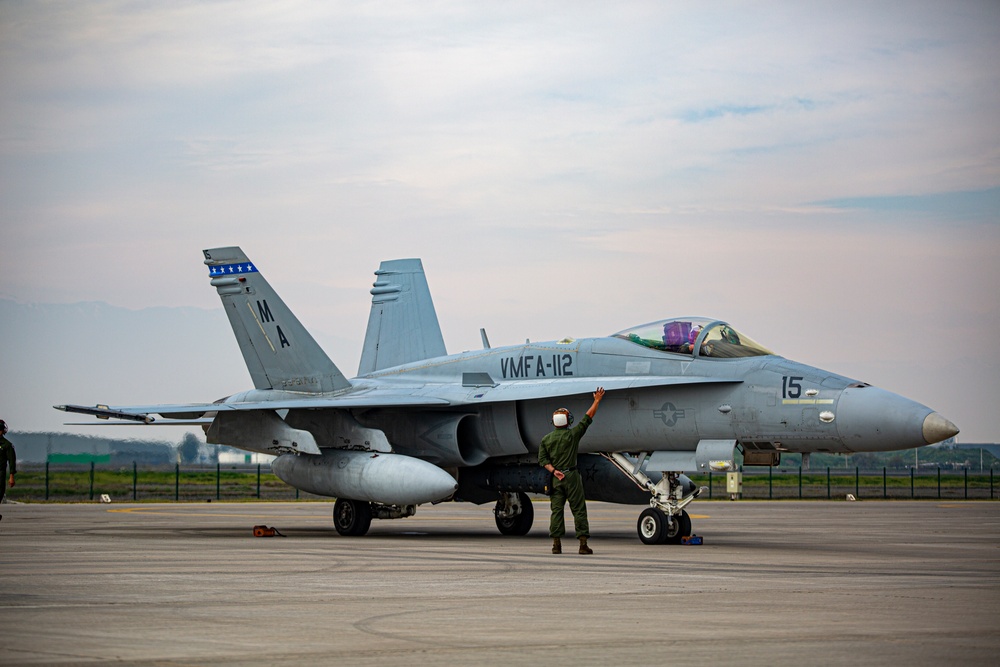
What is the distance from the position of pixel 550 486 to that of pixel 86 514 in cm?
1344

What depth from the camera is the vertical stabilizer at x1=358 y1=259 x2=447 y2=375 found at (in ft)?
74.5

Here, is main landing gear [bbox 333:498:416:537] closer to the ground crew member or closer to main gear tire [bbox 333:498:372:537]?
main gear tire [bbox 333:498:372:537]

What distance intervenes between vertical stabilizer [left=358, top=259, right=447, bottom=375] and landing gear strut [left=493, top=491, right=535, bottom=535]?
15.7 ft

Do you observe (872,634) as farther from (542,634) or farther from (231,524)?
(231,524)

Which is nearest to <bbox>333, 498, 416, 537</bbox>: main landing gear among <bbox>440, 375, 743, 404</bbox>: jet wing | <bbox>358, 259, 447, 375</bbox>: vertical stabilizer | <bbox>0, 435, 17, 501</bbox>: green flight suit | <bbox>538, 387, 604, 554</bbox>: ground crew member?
<bbox>440, 375, 743, 404</bbox>: jet wing

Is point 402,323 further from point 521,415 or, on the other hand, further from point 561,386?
point 561,386

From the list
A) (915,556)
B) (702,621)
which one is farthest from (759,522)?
(702,621)

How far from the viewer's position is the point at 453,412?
17.6m

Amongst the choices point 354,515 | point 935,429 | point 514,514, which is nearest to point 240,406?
point 354,515

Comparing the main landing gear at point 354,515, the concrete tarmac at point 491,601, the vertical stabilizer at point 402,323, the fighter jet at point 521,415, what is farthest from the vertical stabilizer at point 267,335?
the concrete tarmac at point 491,601

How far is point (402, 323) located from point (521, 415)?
6.34m

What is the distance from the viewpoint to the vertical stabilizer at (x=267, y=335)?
19.5 m

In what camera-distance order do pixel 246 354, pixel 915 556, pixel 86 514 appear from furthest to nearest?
pixel 86 514 < pixel 246 354 < pixel 915 556

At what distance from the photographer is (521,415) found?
17094 mm
